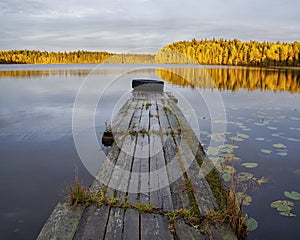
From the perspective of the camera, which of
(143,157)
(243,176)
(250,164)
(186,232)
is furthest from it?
(250,164)

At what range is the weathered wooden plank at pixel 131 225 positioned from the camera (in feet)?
6.63

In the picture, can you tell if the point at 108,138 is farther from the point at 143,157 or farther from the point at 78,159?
the point at 143,157

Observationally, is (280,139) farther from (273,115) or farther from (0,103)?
(0,103)

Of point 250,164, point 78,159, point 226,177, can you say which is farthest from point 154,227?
point 78,159

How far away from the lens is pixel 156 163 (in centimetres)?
339

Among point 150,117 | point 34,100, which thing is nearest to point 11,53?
point 34,100

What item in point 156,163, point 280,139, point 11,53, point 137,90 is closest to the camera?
point 156,163

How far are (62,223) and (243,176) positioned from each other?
9.27 ft

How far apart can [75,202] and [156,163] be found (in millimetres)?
1274

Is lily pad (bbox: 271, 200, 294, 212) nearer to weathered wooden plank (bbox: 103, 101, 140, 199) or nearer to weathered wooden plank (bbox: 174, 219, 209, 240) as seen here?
weathered wooden plank (bbox: 174, 219, 209, 240)

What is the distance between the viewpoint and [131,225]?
2.15 meters

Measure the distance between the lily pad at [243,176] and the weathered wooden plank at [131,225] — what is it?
6.89 feet

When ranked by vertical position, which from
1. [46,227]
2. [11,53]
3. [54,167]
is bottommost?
[54,167]

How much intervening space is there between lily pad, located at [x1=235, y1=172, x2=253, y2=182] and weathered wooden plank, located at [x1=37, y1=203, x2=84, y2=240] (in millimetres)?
2455
